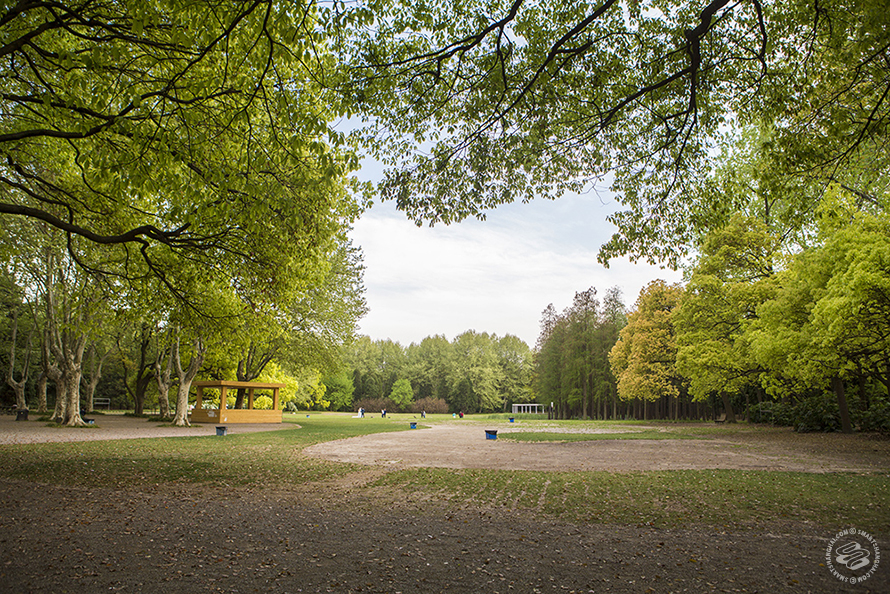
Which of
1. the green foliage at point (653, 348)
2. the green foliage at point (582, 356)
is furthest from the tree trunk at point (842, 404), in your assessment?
the green foliage at point (582, 356)

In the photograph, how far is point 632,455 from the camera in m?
14.5

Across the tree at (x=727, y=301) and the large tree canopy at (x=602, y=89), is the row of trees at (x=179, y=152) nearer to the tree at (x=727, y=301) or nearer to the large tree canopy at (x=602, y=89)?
the large tree canopy at (x=602, y=89)

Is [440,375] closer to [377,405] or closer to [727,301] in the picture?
[377,405]

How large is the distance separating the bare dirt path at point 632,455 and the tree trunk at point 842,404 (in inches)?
77.8

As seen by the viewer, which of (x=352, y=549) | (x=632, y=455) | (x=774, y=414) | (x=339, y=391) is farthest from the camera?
(x=339, y=391)

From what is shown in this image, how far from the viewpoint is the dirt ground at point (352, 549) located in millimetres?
4156

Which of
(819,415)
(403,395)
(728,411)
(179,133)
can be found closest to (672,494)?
(179,133)

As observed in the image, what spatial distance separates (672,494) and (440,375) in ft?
281

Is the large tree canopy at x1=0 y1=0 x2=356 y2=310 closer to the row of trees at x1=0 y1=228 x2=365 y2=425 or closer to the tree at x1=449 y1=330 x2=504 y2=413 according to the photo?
the row of trees at x1=0 y1=228 x2=365 y2=425

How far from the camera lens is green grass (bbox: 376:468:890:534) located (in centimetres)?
663

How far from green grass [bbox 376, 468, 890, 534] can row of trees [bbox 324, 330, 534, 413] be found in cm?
6984

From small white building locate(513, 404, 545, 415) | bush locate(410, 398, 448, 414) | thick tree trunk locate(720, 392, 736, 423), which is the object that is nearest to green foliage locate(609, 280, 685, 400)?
thick tree trunk locate(720, 392, 736, 423)

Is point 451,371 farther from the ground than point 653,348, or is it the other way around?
point 653,348

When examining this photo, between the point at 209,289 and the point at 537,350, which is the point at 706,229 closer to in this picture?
the point at 209,289
